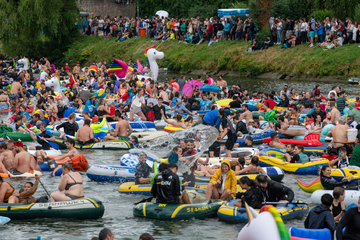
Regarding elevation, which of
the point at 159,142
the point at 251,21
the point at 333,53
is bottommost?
the point at 159,142

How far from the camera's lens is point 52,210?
8.82 m

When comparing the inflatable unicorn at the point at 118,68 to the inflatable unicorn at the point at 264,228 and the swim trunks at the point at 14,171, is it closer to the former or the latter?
the swim trunks at the point at 14,171

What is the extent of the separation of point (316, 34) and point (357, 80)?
4.89 metres

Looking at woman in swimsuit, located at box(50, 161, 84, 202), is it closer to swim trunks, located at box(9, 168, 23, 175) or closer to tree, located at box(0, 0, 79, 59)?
swim trunks, located at box(9, 168, 23, 175)

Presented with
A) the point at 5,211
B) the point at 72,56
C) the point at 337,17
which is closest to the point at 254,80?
the point at 337,17

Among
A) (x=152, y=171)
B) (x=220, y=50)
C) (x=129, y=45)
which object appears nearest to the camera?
A: (x=152, y=171)

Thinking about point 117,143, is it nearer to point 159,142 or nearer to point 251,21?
point 159,142

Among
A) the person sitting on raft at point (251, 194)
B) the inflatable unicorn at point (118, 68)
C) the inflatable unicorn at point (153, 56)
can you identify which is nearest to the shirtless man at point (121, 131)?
the person sitting on raft at point (251, 194)

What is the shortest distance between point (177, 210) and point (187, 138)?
4910mm

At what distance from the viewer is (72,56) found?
4409 centimetres

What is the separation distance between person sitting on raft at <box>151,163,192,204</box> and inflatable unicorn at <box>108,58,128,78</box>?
18.8m

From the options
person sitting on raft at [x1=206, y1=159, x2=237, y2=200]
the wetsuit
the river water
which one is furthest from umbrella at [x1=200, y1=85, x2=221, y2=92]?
the wetsuit

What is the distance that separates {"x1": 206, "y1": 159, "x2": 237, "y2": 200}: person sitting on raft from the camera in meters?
9.21

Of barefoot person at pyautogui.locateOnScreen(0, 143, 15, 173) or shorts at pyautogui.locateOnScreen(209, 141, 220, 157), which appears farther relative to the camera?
shorts at pyautogui.locateOnScreen(209, 141, 220, 157)
